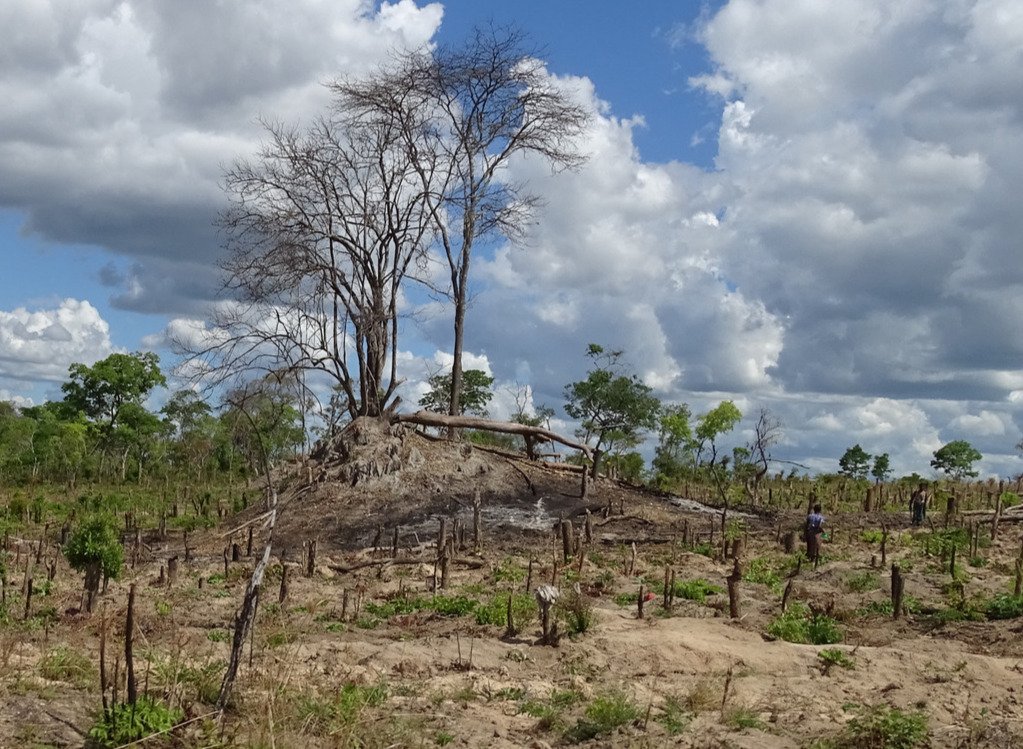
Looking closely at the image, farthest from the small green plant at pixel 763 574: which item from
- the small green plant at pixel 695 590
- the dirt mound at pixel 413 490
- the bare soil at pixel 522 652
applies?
the dirt mound at pixel 413 490

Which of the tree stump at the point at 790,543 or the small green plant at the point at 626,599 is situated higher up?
the tree stump at the point at 790,543

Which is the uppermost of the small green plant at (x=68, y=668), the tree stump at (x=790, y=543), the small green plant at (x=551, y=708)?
the tree stump at (x=790, y=543)

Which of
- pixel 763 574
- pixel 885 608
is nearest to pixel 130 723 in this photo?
pixel 885 608

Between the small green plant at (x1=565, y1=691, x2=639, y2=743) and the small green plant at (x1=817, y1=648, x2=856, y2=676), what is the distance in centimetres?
304

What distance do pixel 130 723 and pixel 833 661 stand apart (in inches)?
279

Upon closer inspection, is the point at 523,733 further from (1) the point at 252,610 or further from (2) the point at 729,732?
(1) the point at 252,610

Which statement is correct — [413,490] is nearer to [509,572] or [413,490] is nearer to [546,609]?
[509,572]

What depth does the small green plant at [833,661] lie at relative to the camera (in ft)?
36.2

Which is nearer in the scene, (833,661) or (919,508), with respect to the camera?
(833,661)

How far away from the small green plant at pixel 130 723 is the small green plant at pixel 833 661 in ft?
22.0

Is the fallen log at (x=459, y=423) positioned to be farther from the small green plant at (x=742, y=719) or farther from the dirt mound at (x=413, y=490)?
the small green plant at (x=742, y=719)

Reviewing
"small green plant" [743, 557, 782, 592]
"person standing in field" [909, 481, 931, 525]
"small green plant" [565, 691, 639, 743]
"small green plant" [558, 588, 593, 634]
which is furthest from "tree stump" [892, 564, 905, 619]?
"person standing in field" [909, 481, 931, 525]

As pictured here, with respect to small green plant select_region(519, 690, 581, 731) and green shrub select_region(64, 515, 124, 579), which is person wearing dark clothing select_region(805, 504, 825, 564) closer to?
small green plant select_region(519, 690, 581, 731)

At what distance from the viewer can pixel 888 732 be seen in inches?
324
